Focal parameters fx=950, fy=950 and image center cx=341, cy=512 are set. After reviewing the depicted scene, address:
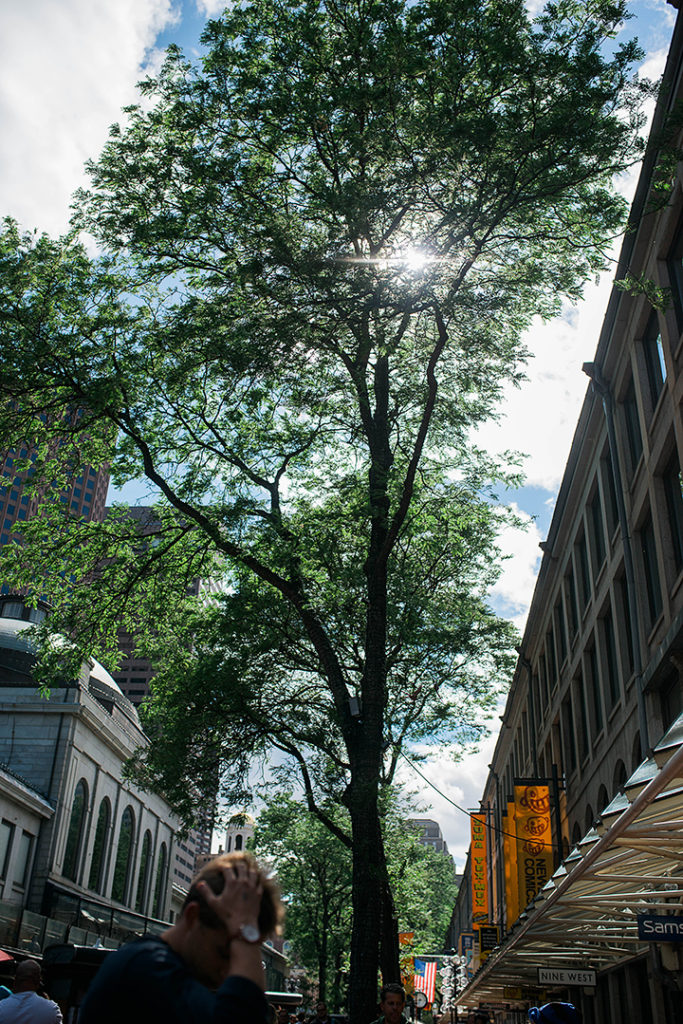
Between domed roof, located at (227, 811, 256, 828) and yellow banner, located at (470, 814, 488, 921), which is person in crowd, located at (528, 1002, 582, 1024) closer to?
domed roof, located at (227, 811, 256, 828)

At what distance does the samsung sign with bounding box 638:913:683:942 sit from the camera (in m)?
9.08

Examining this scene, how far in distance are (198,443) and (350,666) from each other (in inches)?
273

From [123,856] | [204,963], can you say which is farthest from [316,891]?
[204,963]

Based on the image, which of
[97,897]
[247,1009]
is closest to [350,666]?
[247,1009]

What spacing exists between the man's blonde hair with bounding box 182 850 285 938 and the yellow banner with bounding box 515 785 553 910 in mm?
23685

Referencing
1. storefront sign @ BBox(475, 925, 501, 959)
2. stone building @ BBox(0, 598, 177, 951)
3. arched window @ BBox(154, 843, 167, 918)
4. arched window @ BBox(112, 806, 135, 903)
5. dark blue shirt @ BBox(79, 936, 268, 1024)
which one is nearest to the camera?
dark blue shirt @ BBox(79, 936, 268, 1024)

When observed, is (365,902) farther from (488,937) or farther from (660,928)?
(488,937)

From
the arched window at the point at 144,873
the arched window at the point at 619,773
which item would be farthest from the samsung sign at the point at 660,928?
the arched window at the point at 144,873

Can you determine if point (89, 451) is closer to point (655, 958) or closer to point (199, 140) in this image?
point (199, 140)

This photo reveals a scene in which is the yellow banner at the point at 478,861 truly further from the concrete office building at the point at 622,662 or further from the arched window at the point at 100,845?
the arched window at the point at 100,845

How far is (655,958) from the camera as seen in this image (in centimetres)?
1234

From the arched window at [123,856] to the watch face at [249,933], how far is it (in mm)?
54473

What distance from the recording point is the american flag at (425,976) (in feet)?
116

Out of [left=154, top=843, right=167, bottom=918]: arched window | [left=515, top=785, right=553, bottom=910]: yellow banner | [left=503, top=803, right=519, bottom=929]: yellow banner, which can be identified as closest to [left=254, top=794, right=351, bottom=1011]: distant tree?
[left=154, top=843, right=167, bottom=918]: arched window
